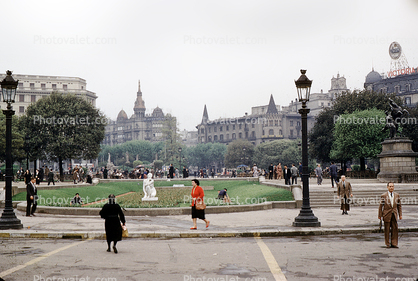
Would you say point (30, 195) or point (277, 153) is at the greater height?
point (277, 153)

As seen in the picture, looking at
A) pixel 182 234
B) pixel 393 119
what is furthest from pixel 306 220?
pixel 393 119

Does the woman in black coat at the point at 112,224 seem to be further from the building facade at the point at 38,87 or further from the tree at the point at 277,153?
the building facade at the point at 38,87

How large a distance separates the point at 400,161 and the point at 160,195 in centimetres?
1804

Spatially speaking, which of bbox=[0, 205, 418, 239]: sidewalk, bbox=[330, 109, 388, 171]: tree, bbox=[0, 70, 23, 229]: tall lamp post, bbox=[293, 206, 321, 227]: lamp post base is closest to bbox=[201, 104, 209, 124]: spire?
bbox=[330, 109, 388, 171]: tree

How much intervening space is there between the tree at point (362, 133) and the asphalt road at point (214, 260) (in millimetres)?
38271

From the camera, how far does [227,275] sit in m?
8.67

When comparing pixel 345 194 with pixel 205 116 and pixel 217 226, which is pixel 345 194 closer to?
pixel 217 226

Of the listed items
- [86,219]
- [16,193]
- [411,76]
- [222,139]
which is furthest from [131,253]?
[222,139]

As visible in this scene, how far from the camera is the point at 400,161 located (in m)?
34.9

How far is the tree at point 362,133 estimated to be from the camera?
50250mm

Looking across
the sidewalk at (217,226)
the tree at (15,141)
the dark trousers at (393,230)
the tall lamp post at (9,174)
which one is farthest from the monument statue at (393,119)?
the tree at (15,141)

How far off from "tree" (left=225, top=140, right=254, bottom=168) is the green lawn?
75.2m

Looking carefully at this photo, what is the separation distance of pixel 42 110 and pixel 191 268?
50.2m

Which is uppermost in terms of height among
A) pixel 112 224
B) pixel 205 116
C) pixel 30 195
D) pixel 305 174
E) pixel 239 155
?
pixel 205 116
